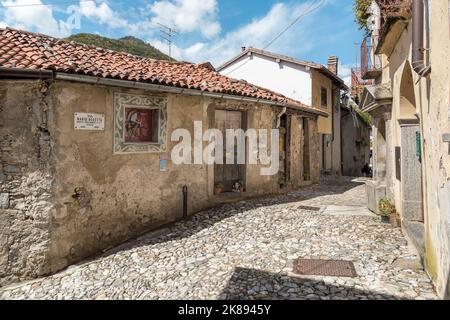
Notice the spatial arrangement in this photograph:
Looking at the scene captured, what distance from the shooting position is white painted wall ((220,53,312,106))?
15.8 meters

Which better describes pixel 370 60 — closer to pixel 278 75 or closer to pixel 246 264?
pixel 246 264

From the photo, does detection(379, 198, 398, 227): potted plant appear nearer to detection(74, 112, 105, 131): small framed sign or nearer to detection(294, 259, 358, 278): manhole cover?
detection(294, 259, 358, 278): manhole cover

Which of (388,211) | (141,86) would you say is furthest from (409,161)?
(141,86)

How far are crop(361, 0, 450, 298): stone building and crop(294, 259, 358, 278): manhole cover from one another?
1.01m

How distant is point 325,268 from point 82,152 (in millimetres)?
4593

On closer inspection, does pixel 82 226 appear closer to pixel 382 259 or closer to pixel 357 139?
pixel 382 259

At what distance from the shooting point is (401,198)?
599cm

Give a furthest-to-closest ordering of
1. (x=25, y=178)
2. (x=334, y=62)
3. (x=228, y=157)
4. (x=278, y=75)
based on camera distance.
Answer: (x=334, y=62), (x=278, y=75), (x=228, y=157), (x=25, y=178)

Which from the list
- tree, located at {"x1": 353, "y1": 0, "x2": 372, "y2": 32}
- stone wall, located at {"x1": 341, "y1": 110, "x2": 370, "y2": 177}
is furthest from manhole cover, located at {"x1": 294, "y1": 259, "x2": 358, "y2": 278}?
stone wall, located at {"x1": 341, "y1": 110, "x2": 370, "y2": 177}

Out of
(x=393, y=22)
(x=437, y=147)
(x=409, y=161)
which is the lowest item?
(x=409, y=161)

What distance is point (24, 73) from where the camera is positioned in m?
4.81

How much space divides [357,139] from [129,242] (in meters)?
19.7

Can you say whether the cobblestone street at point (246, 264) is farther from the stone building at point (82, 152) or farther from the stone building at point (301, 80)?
the stone building at point (301, 80)

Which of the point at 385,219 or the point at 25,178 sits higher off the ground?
the point at 25,178
